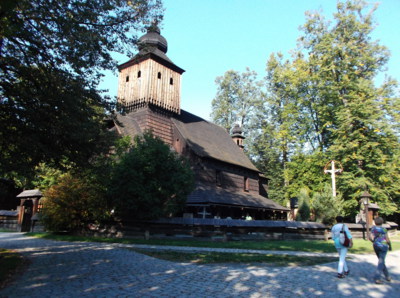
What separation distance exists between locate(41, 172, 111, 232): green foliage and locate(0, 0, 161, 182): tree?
21.1ft

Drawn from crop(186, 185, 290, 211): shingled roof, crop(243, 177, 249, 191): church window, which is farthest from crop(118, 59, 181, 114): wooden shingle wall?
crop(243, 177, 249, 191): church window

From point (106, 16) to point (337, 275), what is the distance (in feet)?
33.0

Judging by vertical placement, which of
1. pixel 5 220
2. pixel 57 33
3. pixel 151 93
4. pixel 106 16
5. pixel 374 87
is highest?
pixel 374 87

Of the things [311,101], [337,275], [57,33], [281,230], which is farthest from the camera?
[311,101]

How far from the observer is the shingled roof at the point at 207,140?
2799 centimetres

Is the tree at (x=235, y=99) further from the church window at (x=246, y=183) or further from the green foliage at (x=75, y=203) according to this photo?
the green foliage at (x=75, y=203)

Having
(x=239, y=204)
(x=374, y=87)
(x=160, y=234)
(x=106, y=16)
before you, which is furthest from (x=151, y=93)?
(x=374, y=87)

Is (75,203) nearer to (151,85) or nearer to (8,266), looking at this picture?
(8,266)

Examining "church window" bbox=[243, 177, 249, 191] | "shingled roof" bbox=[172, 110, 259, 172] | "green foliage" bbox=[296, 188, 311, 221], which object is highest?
"shingled roof" bbox=[172, 110, 259, 172]

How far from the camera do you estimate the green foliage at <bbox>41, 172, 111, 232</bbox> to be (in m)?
16.3

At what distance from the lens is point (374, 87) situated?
29672 mm

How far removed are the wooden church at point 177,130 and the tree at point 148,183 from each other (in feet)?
25.6

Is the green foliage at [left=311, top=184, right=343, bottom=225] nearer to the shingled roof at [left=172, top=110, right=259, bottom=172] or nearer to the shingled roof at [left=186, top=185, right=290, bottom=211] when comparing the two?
the shingled roof at [left=186, top=185, right=290, bottom=211]

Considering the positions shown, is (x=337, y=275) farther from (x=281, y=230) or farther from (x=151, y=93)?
(x=151, y=93)
